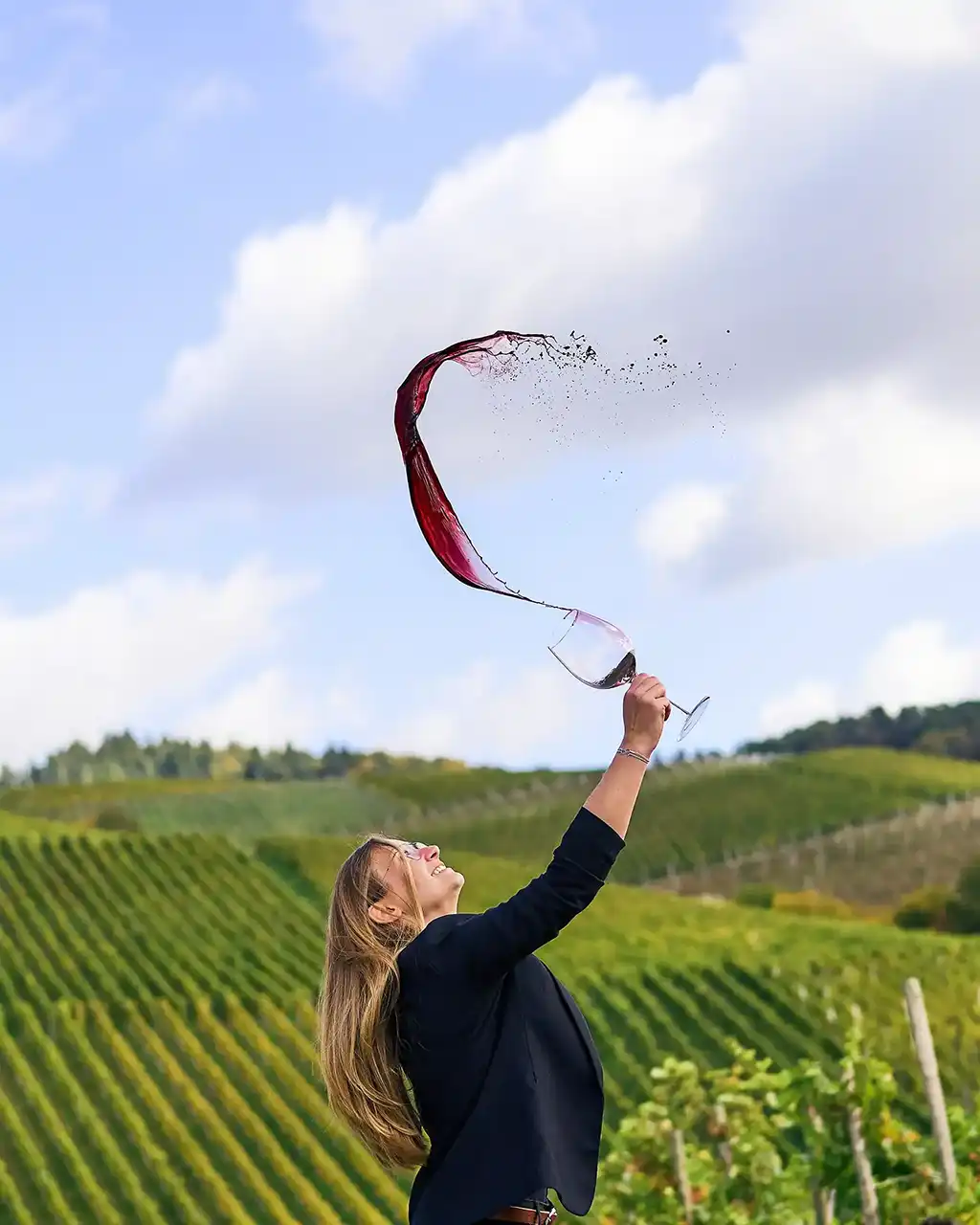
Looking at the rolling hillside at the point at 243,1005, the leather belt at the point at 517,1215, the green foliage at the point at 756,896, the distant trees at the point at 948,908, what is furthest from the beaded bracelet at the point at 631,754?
the green foliage at the point at 756,896

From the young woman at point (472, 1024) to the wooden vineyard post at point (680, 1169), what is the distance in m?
4.60

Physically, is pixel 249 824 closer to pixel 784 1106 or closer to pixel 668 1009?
pixel 668 1009

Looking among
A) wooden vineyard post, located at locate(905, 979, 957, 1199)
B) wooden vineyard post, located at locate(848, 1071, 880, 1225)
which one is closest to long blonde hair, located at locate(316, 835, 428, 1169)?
wooden vineyard post, located at locate(848, 1071, 880, 1225)

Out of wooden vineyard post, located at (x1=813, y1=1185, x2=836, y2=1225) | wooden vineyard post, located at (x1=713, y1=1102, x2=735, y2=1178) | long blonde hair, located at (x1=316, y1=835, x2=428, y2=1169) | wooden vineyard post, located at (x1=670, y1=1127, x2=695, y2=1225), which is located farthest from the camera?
wooden vineyard post, located at (x1=713, y1=1102, x2=735, y2=1178)

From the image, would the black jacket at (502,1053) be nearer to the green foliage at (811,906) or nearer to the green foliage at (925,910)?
the green foliage at (925,910)

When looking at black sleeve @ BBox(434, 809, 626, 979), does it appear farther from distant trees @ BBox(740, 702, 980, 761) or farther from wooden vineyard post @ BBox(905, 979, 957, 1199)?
distant trees @ BBox(740, 702, 980, 761)

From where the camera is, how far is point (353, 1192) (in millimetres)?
9766

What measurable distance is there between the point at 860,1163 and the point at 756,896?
20021mm

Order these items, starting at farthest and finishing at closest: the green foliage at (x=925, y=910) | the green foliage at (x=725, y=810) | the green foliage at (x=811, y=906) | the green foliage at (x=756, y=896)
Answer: the green foliage at (x=725, y=810) → the green foliage at (x=756, y=896) → the green foliage at (x=811, y=906) → the green foliage at (x=925, y=910)

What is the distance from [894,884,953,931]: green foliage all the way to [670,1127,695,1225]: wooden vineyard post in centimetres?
1688

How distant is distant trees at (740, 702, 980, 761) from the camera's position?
140 feet

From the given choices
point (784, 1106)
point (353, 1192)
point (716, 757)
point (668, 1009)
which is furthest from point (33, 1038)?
point (716, 757)

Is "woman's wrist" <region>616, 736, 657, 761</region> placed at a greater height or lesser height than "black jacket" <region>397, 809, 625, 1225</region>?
greater

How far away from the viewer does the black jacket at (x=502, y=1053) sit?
5.93ft
